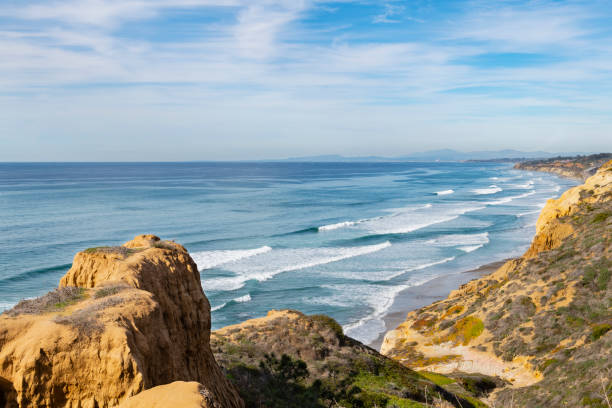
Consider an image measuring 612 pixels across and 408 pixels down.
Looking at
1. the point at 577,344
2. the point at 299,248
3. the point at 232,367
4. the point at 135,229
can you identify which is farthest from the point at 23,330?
the point at 135,229

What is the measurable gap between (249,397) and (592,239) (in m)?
27.8

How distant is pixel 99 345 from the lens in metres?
8.89

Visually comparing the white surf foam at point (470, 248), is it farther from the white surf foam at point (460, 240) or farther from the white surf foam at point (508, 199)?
the white surf foam at point (508, 199)

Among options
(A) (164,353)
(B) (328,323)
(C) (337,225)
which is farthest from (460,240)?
(A) (164,353)

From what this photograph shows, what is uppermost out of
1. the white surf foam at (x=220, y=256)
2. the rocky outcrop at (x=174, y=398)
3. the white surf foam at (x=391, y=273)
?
the rocky outcrop at (x=174, y=398)

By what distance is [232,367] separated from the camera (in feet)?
63.2

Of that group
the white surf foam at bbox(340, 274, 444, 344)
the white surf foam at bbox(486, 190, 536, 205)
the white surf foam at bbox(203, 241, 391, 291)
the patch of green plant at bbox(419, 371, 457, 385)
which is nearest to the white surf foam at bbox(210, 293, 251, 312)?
the white surf foam at bbox(203, 241, 391, 291)

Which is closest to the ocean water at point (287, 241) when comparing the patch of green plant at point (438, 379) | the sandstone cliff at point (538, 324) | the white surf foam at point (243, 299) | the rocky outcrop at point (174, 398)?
the white surf foam at point (243, 299)

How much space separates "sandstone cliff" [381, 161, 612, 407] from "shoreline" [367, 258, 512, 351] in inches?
58.6

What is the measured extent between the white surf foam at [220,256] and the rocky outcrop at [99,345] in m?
33.0

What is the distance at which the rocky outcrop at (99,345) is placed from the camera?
8.77m

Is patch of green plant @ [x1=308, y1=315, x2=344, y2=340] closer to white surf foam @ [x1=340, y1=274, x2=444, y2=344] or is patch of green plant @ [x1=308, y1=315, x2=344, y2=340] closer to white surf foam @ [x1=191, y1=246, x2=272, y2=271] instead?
white surf foam @ [x1=340, y1=274, x2=444, y2=344]

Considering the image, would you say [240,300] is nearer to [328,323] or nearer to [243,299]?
[243,299]

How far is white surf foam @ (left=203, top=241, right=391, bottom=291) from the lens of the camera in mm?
42594
